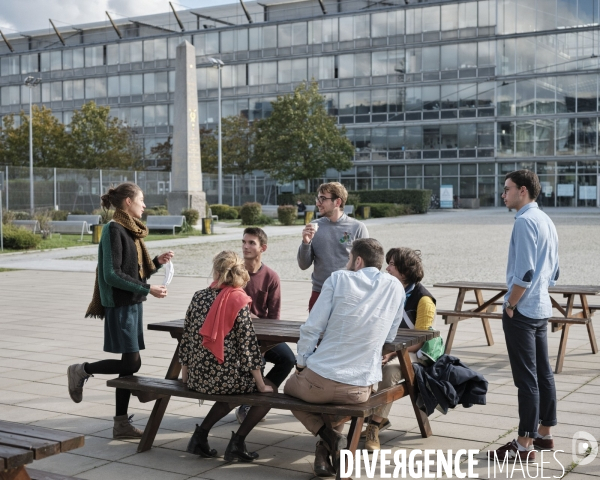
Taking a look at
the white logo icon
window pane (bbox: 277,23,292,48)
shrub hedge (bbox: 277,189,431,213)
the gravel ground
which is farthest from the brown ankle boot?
window pane (bbox: 277,23,292,48)

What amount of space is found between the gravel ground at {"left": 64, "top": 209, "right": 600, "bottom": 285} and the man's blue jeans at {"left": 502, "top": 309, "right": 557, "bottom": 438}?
10.1m

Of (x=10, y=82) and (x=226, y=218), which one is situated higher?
(x=10, y=82)

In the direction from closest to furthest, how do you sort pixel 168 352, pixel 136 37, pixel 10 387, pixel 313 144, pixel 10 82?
1. pixel 10 387
2. pixel 168 352
3. pixel 313 144
4. pixel 136 37
5. pixel 10 82

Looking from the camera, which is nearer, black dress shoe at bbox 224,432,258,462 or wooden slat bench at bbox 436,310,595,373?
black dress shoe at bbox 224,432,258,462

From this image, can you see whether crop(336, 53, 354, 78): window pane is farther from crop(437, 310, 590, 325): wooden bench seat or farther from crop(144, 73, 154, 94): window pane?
crop(437, 310, 590, 325): wooden bench seat

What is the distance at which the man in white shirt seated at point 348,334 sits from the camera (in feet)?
15.6

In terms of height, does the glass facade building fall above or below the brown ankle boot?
above

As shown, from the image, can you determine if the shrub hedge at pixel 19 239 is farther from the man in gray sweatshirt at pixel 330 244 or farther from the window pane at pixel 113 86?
the window pane at pixel 113 86

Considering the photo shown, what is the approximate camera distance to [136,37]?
2756 inches

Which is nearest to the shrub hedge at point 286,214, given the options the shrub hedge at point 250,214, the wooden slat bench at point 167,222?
the shrub hedge at point 250,214

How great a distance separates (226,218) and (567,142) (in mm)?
24106

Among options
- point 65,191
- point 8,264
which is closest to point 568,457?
point 8,264

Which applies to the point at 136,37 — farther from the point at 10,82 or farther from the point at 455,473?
the point at 455,473

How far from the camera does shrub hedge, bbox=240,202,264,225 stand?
3984 cm
